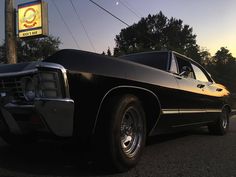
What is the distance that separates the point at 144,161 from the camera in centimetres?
459

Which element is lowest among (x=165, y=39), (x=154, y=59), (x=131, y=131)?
(x=131, y=131)

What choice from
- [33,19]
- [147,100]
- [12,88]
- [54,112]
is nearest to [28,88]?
[12,88]

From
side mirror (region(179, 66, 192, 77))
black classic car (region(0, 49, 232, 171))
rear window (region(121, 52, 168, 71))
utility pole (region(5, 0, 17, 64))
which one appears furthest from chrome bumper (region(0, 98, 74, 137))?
utility pole (region(5, 0, 17, 64))

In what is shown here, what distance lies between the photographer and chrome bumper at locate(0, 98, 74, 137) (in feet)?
11.1

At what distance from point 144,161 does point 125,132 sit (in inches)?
25.9

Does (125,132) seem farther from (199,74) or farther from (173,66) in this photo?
(199,74)

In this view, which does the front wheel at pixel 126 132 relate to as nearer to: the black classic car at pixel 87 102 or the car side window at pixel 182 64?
the black classic car at pixel 87 102

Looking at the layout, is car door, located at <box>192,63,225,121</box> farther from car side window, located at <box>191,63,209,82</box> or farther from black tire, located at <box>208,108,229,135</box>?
black tire, located at <box>208,108,229,135</box>

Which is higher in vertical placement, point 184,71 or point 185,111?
point 184,71

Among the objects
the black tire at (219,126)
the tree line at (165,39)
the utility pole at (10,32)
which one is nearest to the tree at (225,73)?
the tree line at (165,39)

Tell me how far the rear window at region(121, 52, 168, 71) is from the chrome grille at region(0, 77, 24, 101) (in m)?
2.58

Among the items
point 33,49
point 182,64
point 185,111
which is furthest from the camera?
point 33,49

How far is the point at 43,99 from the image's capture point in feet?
11.2

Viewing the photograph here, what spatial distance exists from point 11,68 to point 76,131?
995mm
